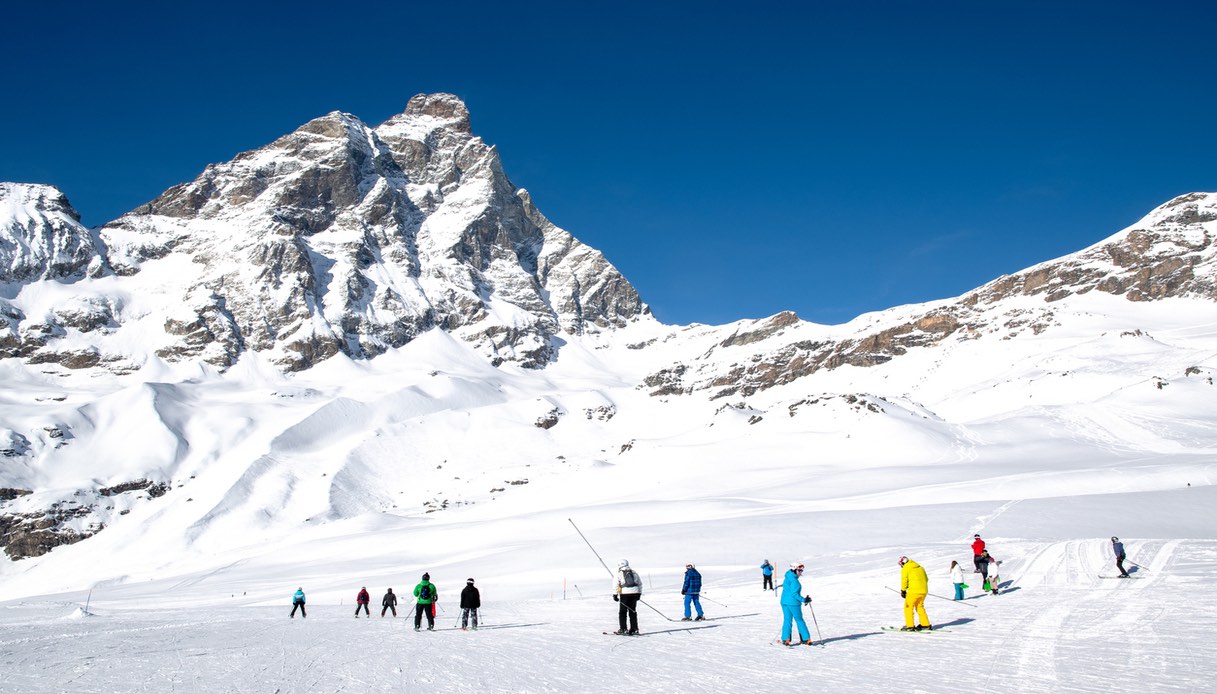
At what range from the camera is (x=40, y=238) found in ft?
563

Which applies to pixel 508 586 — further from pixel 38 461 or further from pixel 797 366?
pixel 797 366

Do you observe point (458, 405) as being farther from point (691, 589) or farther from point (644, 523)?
point (691, 589)

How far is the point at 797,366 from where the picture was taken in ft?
515

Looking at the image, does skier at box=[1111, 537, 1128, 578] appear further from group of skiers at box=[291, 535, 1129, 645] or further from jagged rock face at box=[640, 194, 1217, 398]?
jagged rock face at box=[640, 194, 1217, 398]

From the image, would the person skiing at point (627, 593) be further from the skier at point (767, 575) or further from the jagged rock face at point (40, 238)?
the jagged rock face at point (40, 238)

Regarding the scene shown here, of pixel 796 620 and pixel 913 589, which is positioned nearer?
pixel 796 620

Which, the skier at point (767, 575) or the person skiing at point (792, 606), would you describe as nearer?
the person skiing at point (792, 606)

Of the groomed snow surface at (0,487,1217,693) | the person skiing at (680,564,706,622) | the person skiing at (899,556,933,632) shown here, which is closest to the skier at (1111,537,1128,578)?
the groomed snow surface at (0,487,1217,693)

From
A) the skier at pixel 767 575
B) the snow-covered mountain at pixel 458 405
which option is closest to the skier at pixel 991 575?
the skier at pixel 767 575

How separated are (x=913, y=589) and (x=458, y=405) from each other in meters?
138

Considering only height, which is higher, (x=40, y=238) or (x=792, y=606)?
(x=40, y=238)

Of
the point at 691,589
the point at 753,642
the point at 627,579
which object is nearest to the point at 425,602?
the point at 627,579

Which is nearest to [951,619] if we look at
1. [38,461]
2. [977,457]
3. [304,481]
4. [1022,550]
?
[1022,550]

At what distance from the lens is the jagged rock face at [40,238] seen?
164875 millimetres
